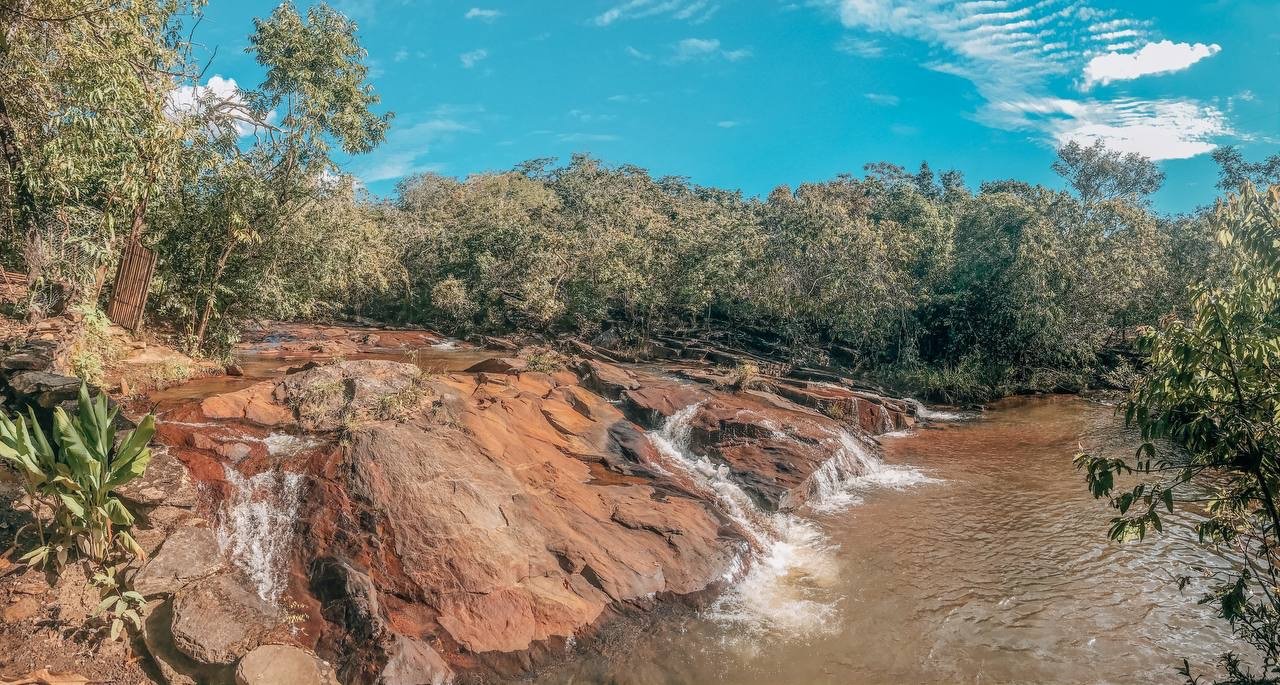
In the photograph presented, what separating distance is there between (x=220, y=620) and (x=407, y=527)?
2.23 m

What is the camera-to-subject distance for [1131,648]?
8062 millimetres

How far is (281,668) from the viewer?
6184 millimetres

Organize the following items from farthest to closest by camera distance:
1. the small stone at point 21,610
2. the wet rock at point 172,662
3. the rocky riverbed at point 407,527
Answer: the rocky riverbed at point 407,527
the wet rock at point 172,662
the small stone at point 21,610

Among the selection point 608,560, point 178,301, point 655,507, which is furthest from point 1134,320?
point 178,301

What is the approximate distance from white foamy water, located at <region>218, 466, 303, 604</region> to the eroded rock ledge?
145 millimetres

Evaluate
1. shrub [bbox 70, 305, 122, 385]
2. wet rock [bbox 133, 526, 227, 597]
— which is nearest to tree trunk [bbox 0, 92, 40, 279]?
shrub [bbox 70, 305, 122, 385]

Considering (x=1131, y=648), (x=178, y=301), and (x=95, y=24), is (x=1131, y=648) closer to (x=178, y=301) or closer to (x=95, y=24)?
(x=95, y=24)

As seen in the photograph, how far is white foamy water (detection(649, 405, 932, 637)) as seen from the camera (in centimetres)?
893

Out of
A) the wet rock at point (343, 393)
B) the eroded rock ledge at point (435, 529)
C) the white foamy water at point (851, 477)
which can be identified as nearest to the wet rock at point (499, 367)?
the eroded rock ledge at point (435, 529)

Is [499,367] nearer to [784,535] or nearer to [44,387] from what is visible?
[784,535]

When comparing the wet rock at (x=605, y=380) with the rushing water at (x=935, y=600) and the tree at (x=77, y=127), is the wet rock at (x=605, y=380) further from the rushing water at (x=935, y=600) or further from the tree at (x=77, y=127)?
the tree at (x=77, y=127)

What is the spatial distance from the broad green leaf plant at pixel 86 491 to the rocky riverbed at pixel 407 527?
291 mm

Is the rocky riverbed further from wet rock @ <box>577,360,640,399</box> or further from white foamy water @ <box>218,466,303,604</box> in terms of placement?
wet rock @ <box>577,360,640,399</box>

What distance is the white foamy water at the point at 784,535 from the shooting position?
893 cm
